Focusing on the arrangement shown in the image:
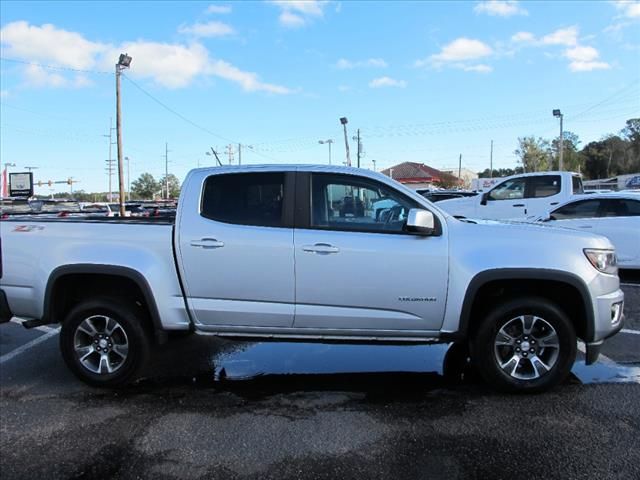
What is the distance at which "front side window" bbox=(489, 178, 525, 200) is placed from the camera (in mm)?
12973

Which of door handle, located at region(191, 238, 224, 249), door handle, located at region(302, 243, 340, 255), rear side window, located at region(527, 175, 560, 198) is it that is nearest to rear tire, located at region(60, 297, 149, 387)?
door handle, located at region(191, 238, 224, 249)

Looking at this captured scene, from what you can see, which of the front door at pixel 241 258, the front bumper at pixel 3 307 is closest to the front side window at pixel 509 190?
the front door at pixel 241 258

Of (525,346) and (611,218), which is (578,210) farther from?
(525,346)

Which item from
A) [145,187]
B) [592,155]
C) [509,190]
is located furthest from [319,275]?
[145,187]

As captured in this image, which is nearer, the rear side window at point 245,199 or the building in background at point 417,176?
the rear side window at point 245,199

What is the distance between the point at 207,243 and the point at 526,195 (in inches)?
409

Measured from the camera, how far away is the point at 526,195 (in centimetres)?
1285

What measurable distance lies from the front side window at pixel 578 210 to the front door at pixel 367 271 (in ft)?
21.4

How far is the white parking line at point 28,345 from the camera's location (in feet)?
18.2

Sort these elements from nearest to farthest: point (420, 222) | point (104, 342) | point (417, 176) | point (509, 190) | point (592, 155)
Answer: point (420, 222), point (104, 342), point (509, 190), point (417, 176), point (592, 155)

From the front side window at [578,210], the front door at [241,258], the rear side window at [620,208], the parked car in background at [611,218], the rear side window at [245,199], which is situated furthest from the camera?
the front side window at [578,210]

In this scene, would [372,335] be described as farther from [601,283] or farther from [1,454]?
[1,454]

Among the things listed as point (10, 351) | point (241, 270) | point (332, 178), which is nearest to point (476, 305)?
point (332, 178)

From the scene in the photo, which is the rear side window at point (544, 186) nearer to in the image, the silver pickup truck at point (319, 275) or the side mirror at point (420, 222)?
the silver pickup truck at point (319, 275)
